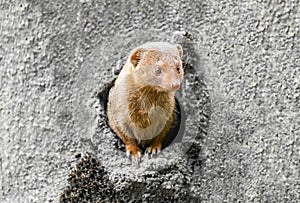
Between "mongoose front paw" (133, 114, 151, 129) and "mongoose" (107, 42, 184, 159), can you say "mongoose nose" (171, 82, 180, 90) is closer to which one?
"mongoose" (107, 42, 184, 159)

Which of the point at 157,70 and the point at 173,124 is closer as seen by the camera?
the point at 157,70

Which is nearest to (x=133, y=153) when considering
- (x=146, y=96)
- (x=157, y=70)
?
(x=146, y=96)

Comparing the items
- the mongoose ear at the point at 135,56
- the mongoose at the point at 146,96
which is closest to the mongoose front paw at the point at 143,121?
the mongoose at the point at 146,96

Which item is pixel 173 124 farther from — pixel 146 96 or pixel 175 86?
pixel 175 86

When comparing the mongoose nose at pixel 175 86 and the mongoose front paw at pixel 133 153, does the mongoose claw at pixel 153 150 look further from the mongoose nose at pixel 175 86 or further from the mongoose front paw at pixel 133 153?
the mongoose nose at pixel 175 86

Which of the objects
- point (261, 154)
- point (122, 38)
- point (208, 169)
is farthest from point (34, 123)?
point (261, 154)
